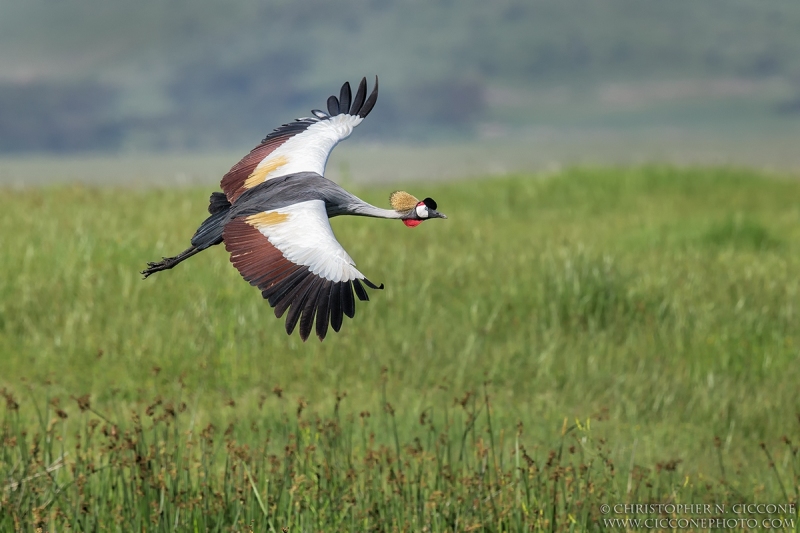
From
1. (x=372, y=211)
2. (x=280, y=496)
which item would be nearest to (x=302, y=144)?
(x=372, y=211)

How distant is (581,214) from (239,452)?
12.3 metres

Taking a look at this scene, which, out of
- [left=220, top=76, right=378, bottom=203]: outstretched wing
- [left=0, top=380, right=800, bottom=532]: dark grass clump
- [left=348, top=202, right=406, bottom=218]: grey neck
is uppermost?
[left=220, top=76, right=378, bottom=203]: outstretched wing

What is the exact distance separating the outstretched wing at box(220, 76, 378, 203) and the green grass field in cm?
155

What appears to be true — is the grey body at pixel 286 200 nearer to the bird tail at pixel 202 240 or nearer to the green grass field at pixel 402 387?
the bird tail at pixel 202 240

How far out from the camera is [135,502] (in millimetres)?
5051

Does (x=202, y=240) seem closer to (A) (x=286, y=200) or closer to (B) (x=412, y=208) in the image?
(A) (x=286, y=200)

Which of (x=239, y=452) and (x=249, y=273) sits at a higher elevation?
(x=249, y=273)

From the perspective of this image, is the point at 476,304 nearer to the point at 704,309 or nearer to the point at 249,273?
the point at 704,309

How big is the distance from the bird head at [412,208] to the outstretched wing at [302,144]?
68cm

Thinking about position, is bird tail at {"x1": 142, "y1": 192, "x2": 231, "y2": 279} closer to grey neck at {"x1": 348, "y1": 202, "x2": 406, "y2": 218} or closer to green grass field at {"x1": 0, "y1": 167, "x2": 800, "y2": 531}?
grey neck at {"x1": 348, "y1": 202, "x2": 406, "y2": 218}

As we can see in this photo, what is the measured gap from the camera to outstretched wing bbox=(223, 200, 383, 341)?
2.76 metres

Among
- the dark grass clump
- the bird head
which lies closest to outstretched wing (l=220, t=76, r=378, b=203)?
the bird head

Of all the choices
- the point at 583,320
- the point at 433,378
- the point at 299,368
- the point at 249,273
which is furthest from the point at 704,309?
the point at 249,273

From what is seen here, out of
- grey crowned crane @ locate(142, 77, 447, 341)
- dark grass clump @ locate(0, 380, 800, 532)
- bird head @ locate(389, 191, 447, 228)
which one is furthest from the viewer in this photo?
dark grass clump @ locate(0, 380, 800, 532)
